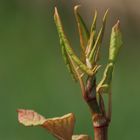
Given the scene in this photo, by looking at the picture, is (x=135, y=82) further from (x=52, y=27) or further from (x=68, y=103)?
(x=52, y=27)

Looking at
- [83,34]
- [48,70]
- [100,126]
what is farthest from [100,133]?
[48,70]

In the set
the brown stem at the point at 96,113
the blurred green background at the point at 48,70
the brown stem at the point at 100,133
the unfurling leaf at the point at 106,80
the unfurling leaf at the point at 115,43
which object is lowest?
the blurred green background at the point at 48,70

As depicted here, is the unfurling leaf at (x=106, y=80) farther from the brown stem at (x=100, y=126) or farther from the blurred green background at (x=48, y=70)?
the blurred green background at (x=48, y=70)

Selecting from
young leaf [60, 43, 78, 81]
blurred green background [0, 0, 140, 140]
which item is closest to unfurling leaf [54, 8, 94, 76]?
young leaf [60, 43, 78, 81]

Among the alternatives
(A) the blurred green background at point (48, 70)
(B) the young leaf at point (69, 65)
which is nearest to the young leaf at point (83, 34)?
(B) the young leaf at point (69, 65)

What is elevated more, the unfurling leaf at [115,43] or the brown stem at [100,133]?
the unfurling leaf at [115,43]

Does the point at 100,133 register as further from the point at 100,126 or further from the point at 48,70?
the point at 48,70
